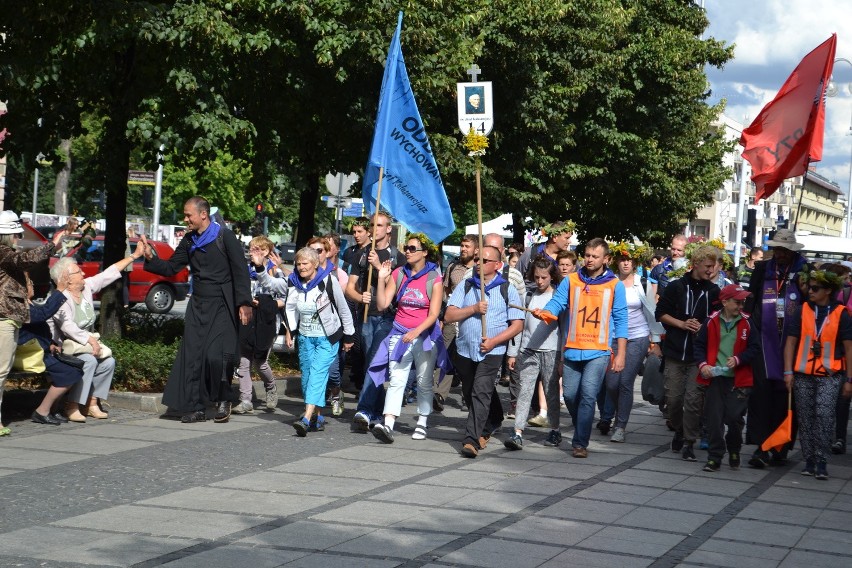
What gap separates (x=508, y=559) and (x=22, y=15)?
23.3ft

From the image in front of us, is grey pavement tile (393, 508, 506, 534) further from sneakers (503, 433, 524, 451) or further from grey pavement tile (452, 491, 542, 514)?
sneakers (503, 433, 524, 451)

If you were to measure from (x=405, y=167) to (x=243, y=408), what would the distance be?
280 centimetres

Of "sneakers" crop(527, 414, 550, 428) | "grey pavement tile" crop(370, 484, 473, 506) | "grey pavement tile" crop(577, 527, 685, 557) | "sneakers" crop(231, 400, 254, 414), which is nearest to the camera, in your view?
"grey pavement tile" crop(577, 527, 685, 557)

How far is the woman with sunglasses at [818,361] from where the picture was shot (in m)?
10.0

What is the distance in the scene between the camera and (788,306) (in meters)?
10.4

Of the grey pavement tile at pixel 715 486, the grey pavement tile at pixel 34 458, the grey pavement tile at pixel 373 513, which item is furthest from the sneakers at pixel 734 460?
the grey pavement tile at pixel 34 458

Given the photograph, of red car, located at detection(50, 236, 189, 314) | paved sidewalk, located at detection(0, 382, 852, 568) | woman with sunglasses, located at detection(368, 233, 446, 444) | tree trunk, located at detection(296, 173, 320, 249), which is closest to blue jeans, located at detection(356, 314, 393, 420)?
woman with sunglasses, located at detection(368, 233, 446, 444)

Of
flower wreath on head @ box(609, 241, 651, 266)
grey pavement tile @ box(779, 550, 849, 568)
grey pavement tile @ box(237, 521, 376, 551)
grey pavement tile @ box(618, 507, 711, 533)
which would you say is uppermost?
flower wreath on head @ box(609, 241, 651, 266)

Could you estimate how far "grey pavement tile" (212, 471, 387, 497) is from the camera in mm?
8453

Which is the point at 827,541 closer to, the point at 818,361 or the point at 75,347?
the point at 818,361

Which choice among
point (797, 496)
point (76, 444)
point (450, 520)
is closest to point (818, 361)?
point (797, 496)

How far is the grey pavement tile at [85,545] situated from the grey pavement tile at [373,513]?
1.03 meters

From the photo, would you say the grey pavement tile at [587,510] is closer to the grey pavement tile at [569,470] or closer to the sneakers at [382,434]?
the grey pavement tile at [569,470]

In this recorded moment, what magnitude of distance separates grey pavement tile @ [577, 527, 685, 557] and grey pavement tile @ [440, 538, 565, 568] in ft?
0.94
